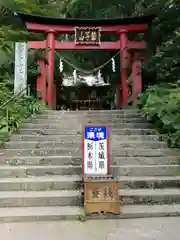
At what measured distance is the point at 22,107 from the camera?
862cm

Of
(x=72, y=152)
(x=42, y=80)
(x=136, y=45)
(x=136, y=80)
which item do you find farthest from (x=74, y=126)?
(x=136, y=45)

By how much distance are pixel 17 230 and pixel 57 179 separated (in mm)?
1479

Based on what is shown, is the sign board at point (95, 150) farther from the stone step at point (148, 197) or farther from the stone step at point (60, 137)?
the stone step at point (60, 137)

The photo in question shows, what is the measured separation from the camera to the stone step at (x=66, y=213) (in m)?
4.18

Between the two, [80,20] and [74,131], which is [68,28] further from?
[74,131]

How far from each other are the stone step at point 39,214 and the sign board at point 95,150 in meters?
0.64

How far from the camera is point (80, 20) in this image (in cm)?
1204

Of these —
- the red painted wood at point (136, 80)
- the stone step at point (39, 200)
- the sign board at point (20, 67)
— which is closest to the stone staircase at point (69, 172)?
the stone step at point (39, 200)

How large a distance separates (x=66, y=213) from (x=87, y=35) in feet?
30.4

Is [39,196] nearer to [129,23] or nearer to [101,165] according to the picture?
[101,165]

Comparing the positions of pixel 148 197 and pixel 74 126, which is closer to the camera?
pixel 148 197

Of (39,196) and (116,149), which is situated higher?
(116,149)

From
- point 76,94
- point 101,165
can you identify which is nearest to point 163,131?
point 101,165

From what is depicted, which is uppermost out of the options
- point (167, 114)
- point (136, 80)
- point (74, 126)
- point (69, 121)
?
point (136, 80)
